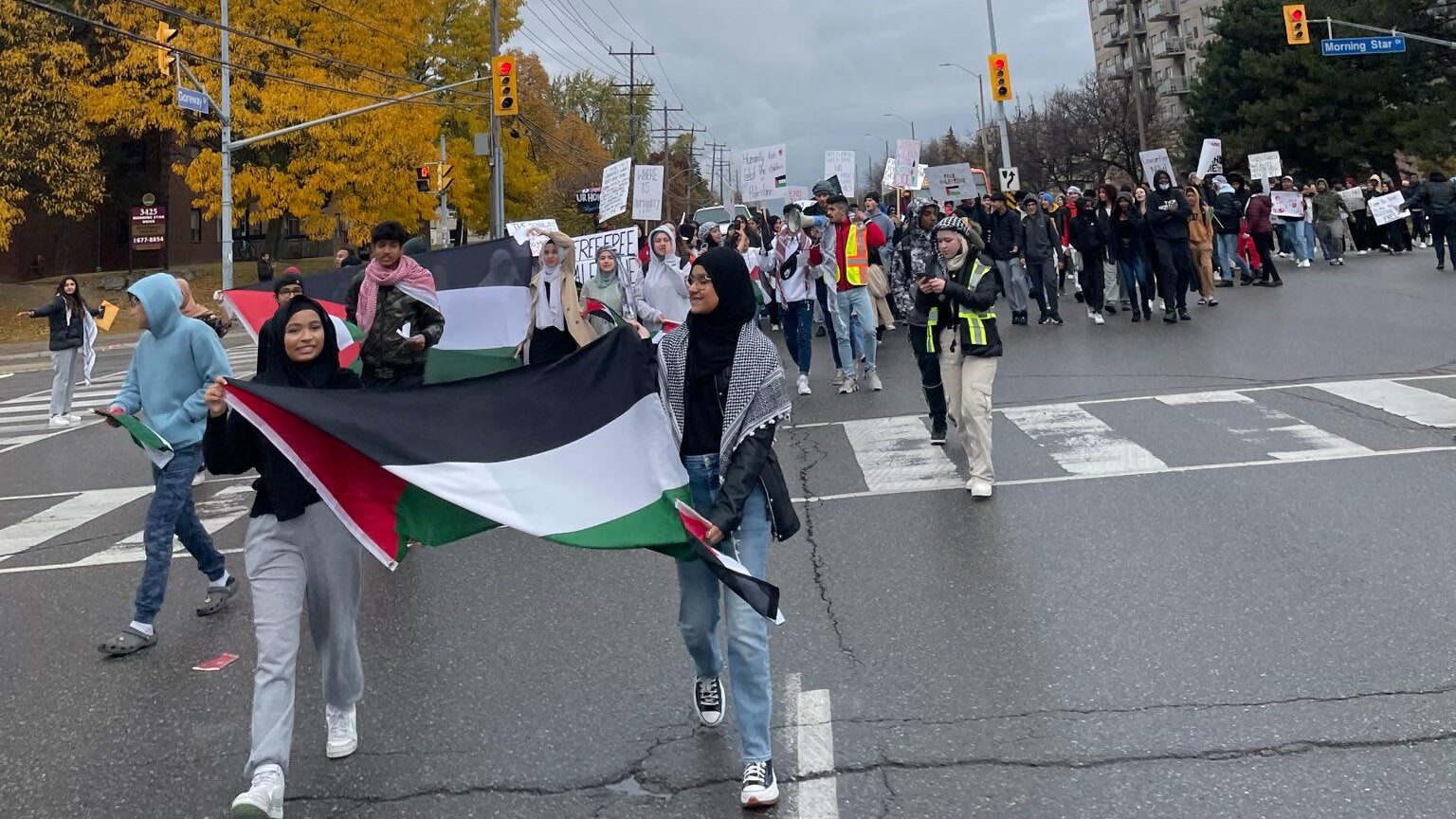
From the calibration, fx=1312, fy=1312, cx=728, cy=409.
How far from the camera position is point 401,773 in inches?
191

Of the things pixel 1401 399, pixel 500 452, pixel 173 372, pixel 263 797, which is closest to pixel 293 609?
pixel 263 797

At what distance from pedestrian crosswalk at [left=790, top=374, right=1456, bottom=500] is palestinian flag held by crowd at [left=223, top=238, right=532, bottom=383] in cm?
266

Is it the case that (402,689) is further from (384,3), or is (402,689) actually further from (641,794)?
(384,3)

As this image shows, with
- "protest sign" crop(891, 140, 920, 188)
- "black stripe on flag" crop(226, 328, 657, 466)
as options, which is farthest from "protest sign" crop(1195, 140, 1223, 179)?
"black stripe on flag" crop(226, 328, 657, 466)

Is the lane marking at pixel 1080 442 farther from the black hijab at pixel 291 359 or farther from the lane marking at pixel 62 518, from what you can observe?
the lane marking at pixel 62 518

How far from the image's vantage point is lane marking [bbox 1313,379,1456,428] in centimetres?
1080

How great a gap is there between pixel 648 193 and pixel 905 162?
1051cm

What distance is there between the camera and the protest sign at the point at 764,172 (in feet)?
89.5

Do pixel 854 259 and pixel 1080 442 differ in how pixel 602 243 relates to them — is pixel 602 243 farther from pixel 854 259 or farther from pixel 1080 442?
pixel 1080 442

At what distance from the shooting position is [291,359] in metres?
5.07

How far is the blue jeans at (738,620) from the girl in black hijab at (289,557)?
133 cm

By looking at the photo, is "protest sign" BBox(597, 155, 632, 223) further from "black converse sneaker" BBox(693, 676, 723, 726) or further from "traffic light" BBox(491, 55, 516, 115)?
"black converse sneaker" BBox(693, 676, 723, 726)

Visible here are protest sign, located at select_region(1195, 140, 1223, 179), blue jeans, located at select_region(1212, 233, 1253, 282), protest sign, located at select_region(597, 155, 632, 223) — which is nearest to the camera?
protest sign, located at select_region(597, 155, 632, 223)

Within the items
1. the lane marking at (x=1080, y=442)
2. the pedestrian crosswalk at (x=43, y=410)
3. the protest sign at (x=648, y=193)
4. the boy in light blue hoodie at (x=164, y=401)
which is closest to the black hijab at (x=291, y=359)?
the boy in light blue hoodie at (x=164, y=401)
